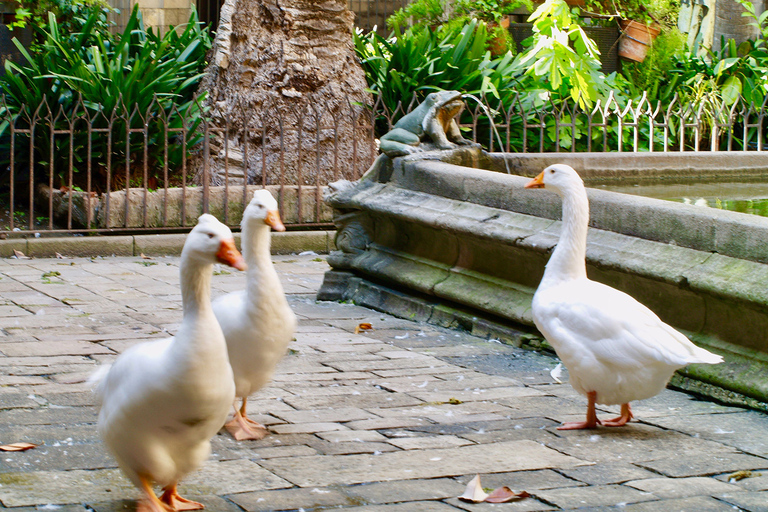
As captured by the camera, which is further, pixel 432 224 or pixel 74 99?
pixel 74 99

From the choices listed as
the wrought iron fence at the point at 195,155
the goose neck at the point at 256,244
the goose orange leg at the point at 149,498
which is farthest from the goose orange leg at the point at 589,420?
the wrought iron fence at the point at 195,155

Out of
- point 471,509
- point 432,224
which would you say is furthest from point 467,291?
point 471,509

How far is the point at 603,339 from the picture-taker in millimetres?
3814

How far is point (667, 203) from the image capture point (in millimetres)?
4789

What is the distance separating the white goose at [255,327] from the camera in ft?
12.1

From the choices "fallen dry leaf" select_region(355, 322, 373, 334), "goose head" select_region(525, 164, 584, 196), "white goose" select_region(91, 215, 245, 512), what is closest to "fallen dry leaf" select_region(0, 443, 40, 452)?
"white goose" select_region(91, 215, 245, 512)

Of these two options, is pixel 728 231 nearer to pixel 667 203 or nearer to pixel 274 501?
pixel 667 203

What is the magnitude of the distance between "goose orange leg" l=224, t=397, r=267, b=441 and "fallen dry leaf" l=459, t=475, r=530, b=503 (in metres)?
1.01

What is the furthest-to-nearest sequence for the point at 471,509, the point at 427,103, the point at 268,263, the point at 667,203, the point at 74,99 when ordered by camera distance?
1. the point at 74,99
2. the point at 427,103
3. the point at 667,203
4. the point at 268,263
5. the point at 471,509

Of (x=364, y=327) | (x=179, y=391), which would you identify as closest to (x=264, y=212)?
(x=179, y=391)

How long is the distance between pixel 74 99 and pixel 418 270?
17.5ft

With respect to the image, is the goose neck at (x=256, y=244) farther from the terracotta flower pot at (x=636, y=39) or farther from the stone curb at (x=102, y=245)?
the terracotta flower pot at (x=636, y=39)

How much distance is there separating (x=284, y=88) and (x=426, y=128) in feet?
12.7

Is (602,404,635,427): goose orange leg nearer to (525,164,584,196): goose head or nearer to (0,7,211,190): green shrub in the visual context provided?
(525,164,584,196): goose head
